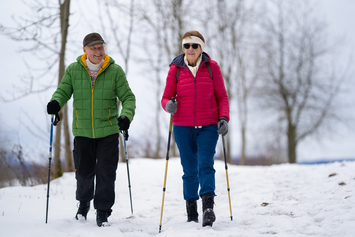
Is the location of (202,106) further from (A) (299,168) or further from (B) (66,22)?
(A) (299,168)

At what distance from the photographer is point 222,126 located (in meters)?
3.35

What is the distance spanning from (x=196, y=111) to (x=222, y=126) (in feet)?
1.17

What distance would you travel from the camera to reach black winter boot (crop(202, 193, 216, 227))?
10.8 ft

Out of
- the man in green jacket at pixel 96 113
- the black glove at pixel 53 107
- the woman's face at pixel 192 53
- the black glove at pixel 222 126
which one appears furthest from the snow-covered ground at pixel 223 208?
the woman's face at pixel 192 53

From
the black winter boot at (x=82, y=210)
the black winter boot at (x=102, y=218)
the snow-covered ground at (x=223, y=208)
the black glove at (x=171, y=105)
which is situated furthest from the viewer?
the black winter boot at (x=82, y=210)

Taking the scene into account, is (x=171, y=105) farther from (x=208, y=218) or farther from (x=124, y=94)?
(x=208, y=218)

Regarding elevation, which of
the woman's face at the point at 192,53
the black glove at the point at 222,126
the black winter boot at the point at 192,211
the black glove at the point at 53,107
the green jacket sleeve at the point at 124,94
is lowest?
the black winter boot at the point at 192,211

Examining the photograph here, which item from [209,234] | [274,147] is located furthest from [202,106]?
[274,147]

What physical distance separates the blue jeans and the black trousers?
2.71 feet

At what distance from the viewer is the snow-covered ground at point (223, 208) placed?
3250 millimetres

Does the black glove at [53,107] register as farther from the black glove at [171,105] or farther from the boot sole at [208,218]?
the boot sole at [208,218]

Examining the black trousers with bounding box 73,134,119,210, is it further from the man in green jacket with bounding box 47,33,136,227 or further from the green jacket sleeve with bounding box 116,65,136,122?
the green jacket sleeve with bounding box 116,65,136,122

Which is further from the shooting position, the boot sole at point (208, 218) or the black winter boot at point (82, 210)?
the black winter boot at point (82, 210)

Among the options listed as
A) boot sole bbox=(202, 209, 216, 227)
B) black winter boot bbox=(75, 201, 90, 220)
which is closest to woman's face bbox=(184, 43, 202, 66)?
boot sole bbox=(202, 209, 216, 227)
